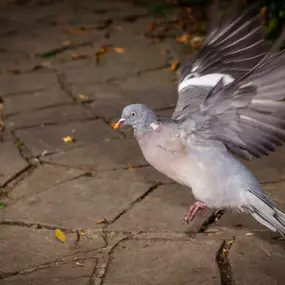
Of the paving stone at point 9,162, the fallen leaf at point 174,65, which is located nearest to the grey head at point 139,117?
the paving stone at point 9,162

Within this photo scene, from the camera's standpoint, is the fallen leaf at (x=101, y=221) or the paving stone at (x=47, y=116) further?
the paving stone at (x=47, y=116)

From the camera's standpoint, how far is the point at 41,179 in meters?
4.06

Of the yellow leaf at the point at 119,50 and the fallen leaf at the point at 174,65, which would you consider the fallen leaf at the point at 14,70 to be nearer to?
the yellow leaf at the point at 119,50

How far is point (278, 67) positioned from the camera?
9.46 feet

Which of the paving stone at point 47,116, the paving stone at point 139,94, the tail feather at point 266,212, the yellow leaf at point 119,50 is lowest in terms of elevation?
the paving stone at point 47,116

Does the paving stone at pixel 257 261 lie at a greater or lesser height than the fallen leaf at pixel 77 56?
lesser

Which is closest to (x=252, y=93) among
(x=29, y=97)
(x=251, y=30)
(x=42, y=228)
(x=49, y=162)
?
(x=251, y=30)

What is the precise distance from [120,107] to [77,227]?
1.72m

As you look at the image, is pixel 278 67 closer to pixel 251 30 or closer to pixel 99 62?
pixel 251 30

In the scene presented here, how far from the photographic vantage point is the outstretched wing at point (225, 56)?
11.8ft

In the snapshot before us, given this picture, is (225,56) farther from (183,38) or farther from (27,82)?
(183,38)

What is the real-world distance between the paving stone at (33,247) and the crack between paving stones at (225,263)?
547 millimetres

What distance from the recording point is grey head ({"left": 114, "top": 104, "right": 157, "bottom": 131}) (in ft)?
10.5

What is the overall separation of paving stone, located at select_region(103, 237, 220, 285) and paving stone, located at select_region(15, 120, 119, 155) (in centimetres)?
133
